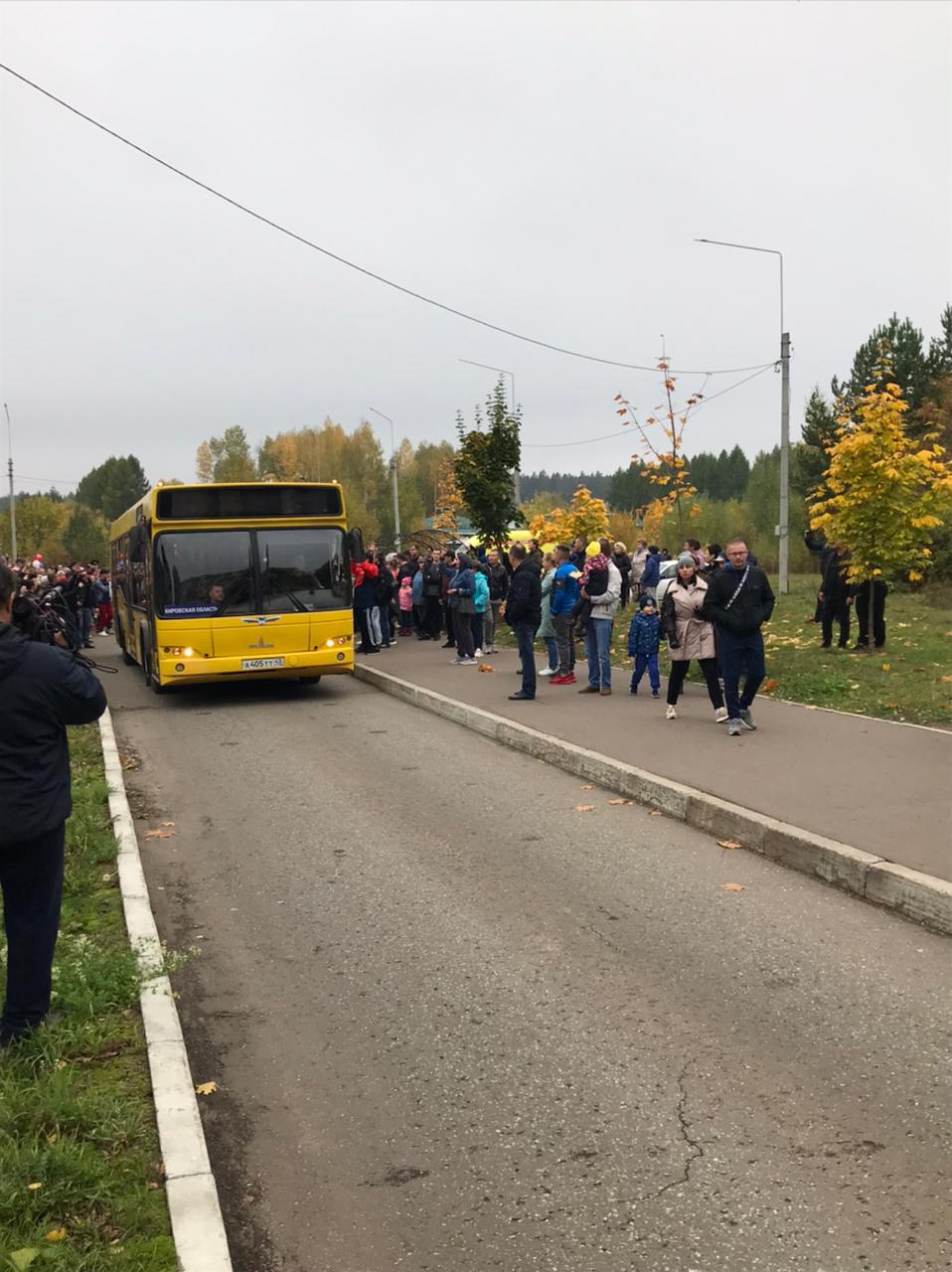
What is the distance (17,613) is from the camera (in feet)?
14.1

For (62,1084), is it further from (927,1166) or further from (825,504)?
(825,504)

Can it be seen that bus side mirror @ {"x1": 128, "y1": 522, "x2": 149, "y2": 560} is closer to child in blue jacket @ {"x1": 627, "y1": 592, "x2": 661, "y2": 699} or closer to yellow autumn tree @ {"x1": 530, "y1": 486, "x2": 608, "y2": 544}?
child in blue jacket @ {"x1": 627, "y1": 592, "x2": 661, "y2": 699}

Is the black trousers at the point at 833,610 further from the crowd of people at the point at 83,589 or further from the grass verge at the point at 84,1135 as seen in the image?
the grass verge at the point at 84,1135

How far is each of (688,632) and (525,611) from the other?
9.23ft

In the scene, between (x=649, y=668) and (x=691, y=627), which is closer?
(x=691, y=627)

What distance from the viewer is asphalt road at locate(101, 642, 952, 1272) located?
3.32m

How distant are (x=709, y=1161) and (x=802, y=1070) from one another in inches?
31.3

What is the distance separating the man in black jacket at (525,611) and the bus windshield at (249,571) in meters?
2.79

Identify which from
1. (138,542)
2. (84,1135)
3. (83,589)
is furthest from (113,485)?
(84,1135)

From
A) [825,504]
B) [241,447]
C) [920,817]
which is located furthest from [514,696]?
[241,447]

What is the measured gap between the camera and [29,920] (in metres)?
4.27

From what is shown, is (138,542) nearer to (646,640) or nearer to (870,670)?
(646,640)

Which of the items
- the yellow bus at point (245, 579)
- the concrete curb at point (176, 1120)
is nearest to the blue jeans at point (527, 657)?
the yellow bus at point (245, 579)

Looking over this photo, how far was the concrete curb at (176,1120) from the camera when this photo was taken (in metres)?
3.14
